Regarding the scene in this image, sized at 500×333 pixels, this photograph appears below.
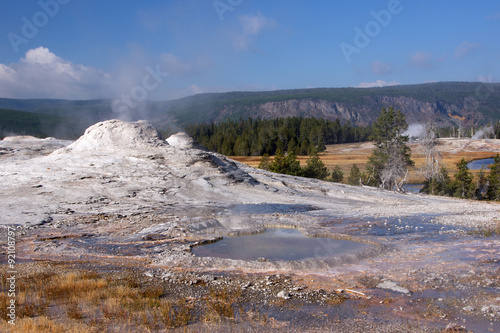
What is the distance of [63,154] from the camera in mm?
19297

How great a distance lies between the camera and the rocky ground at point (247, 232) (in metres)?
6.31

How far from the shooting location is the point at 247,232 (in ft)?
38.5

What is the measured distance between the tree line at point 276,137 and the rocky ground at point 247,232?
59.0 meters

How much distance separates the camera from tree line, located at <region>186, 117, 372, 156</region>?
10050 cm

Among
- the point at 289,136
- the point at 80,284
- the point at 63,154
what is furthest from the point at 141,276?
the point at 289,136

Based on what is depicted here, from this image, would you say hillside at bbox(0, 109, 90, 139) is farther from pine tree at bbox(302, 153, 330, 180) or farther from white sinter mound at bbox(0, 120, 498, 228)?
white sinter mound at bbox(0, 120, 498, 228)

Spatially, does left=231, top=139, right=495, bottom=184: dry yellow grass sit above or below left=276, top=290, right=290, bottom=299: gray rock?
below

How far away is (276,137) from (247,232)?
9718 cm

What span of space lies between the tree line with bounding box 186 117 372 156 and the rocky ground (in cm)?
5904

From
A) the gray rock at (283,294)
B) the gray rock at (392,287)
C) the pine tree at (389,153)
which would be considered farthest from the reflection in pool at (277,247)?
the pine tree at (389,153)

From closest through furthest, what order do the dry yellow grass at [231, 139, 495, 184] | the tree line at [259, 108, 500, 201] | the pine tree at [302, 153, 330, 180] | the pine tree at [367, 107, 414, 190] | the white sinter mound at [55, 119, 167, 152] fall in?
the white sinter mound at [55, 119, 167, 152], the tree line at [259, 108, 500, 201], the pine tree at [367, 107, 414, 190], the pine tree at [302, 153, 330, 180], the dry yellow grass at [231, 139, 495, 184]

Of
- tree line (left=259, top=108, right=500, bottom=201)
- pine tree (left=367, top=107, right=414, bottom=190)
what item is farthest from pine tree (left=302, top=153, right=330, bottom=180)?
pine tree (left=367, top=107, right=414, bottom=190)

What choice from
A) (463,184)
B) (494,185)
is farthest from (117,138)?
(494,185)

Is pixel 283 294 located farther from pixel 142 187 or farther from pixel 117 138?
pixel 117 138
